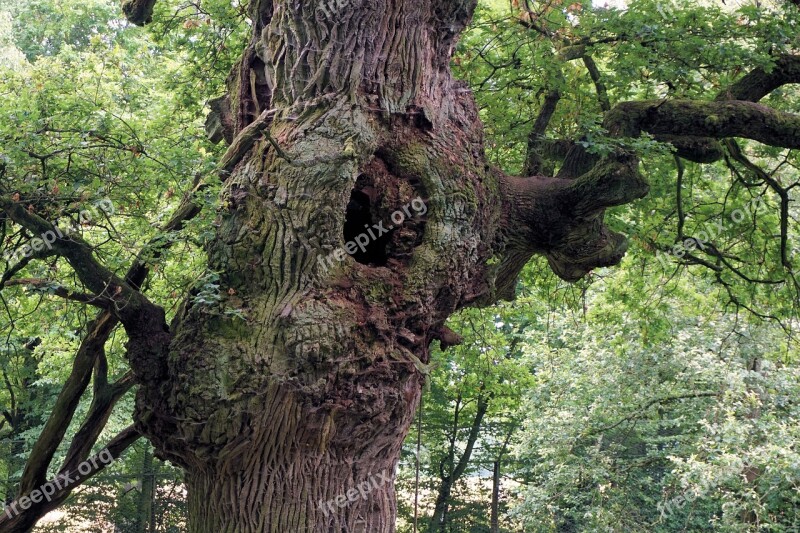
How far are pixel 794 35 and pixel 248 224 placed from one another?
474 cm

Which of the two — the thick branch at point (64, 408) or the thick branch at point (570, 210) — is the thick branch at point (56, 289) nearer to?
the thick branch at point (64, 408)

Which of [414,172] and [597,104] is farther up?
[597,104]

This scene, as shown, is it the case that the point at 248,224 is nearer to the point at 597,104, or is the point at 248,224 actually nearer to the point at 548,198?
the point at 548,198

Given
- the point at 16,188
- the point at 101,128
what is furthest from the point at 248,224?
the point at 101,128

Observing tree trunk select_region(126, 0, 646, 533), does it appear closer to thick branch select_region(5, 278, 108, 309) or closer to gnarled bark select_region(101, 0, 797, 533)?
gnarled bark select_region(101, 0, 797, 533)

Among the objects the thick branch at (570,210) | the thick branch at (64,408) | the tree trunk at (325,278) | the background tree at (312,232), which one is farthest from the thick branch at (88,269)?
the thick branch at (570,210)

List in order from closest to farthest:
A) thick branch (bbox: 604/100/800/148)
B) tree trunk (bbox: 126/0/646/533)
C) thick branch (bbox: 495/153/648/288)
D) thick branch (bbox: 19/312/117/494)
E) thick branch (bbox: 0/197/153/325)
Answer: tree trunk (bbox: 126/0/646/533), thick branch (bbox: 0/197/153/325), thick branch (bbox: 495/153/648/288), thick branch (bbox: 604/100/800/148), thick branch (bbox: 19/312/117/494)

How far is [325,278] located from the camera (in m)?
4.36

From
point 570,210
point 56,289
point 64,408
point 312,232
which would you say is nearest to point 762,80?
point 570,210

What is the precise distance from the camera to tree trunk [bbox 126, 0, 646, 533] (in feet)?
13.9

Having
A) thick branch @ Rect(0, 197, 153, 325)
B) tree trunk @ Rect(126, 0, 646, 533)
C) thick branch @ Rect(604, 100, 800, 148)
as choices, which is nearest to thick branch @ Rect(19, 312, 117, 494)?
thick branch @ Rect(0, 197, 153, 325)

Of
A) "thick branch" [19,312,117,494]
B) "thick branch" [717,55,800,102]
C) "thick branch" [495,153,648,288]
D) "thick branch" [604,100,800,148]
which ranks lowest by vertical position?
"thick branch" [19,312,117,494]

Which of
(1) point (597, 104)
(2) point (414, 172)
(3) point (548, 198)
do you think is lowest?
(2) point (414, 172)

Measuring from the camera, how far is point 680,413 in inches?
575
